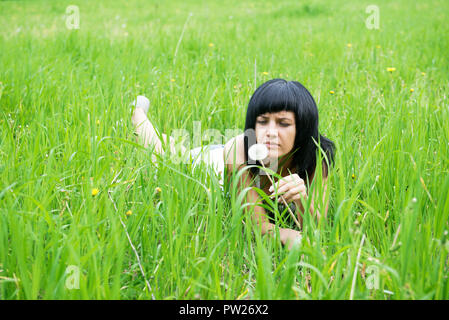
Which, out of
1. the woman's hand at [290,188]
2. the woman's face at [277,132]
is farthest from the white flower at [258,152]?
the woman's hand at [290,188]

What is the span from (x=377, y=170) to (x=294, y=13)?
660 cm

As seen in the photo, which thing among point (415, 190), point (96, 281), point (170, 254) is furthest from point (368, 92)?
point (96, 281)

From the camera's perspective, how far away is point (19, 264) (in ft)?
3.27

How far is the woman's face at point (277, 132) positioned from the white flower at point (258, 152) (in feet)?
0.06

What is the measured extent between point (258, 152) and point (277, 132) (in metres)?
0.12

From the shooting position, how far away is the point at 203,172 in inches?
58.8

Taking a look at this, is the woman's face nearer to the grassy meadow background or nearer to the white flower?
the white flower

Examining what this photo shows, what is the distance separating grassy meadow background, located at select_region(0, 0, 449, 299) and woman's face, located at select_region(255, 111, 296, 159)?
26 cm

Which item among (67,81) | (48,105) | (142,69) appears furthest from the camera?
(142,69)

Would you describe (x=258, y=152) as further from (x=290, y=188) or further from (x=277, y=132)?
(x=290, y=188)

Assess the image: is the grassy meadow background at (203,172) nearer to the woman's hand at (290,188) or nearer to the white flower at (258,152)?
the woman's hand at (290,188)

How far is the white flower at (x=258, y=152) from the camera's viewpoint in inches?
64.7

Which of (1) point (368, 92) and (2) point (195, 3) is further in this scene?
(2) point (195, 3)
